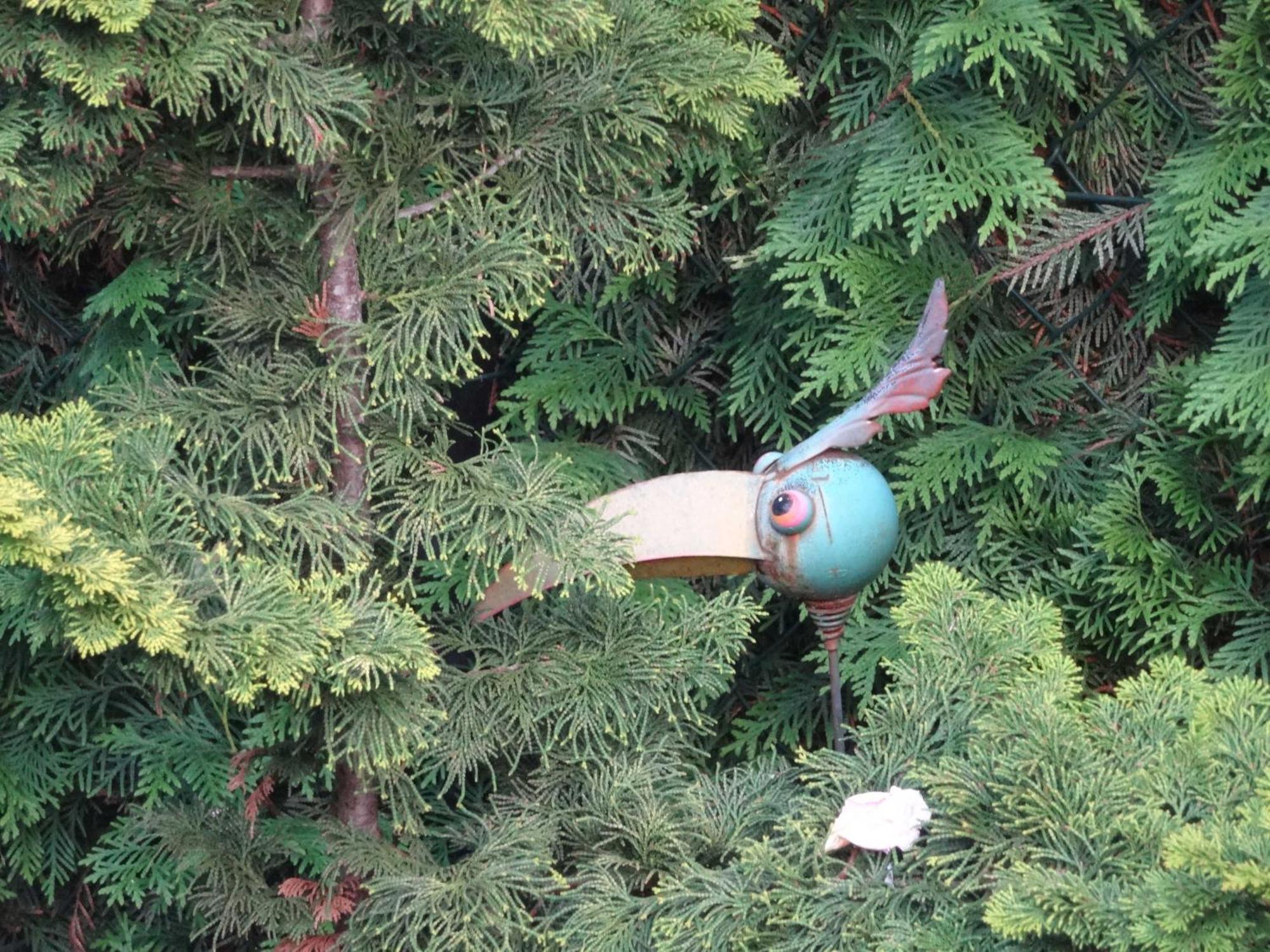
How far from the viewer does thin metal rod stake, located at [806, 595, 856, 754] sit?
123 centimetres

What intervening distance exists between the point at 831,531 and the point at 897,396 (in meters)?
0.13

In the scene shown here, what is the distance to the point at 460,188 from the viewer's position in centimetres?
114

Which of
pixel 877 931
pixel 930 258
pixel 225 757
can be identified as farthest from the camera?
pixel 930 258

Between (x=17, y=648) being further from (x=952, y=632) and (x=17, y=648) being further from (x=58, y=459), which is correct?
(x=952, y=632)

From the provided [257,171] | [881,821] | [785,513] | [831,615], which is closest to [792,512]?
[785,513]

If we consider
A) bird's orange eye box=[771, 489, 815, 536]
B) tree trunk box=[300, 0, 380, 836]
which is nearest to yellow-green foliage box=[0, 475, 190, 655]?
tree trunk box=[300, 0, 380, 836]

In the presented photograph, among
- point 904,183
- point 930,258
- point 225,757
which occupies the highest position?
point 904,183

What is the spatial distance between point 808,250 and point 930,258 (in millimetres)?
133

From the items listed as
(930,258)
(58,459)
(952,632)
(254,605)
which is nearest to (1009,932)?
(952,632)

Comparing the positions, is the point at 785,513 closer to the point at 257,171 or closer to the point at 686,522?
the point at 686,522

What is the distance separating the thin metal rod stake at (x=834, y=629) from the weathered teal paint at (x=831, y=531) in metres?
0.02

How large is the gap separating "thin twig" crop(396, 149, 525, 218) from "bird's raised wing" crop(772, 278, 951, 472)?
1.09ft

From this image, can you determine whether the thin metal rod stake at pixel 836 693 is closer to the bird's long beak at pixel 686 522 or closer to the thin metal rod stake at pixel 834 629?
the thin metal rod stake at pixel 834 629

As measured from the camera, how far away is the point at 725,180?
1442 millimetres
